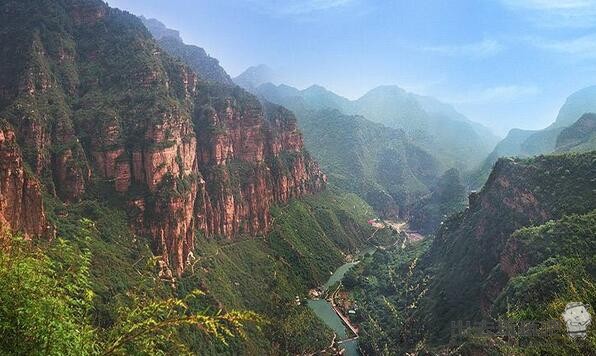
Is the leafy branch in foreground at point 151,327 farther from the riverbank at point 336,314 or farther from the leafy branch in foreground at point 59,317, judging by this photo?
the riverbank at point 336,314

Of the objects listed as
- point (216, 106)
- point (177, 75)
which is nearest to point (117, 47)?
point (177, 75)

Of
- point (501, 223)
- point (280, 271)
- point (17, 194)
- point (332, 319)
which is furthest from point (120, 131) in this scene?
point (501, 223)

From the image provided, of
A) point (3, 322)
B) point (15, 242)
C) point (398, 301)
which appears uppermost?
point (15, 242)

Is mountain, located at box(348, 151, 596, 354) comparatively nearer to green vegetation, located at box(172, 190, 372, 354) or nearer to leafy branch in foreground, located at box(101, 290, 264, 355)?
green vegetation, located at box(172, 190, 372, 354)

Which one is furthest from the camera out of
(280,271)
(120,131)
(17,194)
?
(280,271)

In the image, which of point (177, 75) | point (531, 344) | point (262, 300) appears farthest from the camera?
point (177, 75)

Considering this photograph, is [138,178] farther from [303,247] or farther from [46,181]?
[303,247]

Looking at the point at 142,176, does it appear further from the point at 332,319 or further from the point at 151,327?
the point at 151,327
